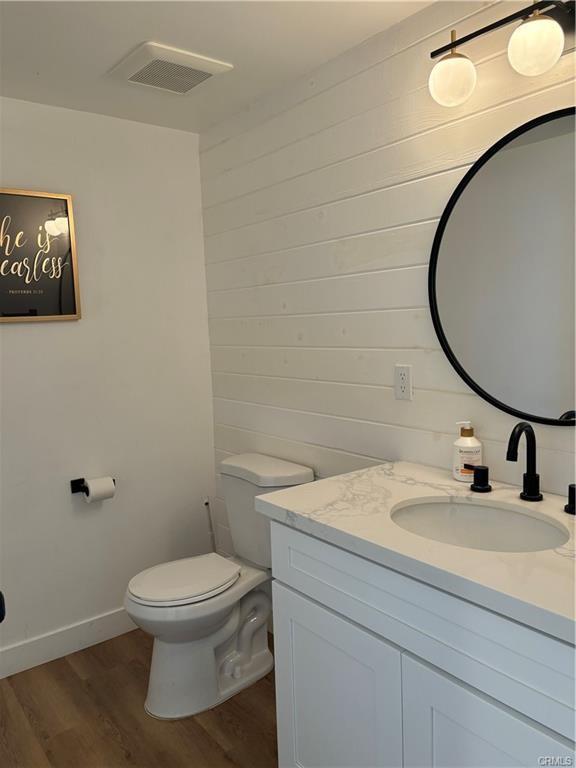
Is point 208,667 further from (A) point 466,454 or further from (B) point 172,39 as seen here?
(B) point 172,39

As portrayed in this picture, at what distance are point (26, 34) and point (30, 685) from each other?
2343 millimetres

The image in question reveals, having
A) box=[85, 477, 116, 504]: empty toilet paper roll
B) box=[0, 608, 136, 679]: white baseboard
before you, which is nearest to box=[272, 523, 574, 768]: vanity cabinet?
box=[85, 477, 116, 504]: empty toilet paper roll

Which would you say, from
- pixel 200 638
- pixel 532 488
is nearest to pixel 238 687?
pixel 200 638

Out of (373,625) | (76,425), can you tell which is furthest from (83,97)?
(373,625)

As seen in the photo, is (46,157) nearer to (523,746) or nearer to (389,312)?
(389,312)

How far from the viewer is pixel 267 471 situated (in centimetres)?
236

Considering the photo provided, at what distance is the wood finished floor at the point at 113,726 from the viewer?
1976 millimetres

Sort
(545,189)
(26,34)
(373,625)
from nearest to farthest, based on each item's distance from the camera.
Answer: (373,625) → (545,189) → (26,34)

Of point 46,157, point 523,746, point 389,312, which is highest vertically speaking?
point 46,157

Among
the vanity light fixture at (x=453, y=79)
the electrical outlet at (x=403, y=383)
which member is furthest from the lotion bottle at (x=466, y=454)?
the vanity light fixture at (x=453, y=79)

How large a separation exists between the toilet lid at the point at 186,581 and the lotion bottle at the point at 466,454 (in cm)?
98

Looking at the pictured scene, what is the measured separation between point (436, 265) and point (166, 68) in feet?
3.94

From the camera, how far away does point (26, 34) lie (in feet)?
6.16

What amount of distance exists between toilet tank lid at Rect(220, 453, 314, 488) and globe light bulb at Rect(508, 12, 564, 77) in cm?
150
